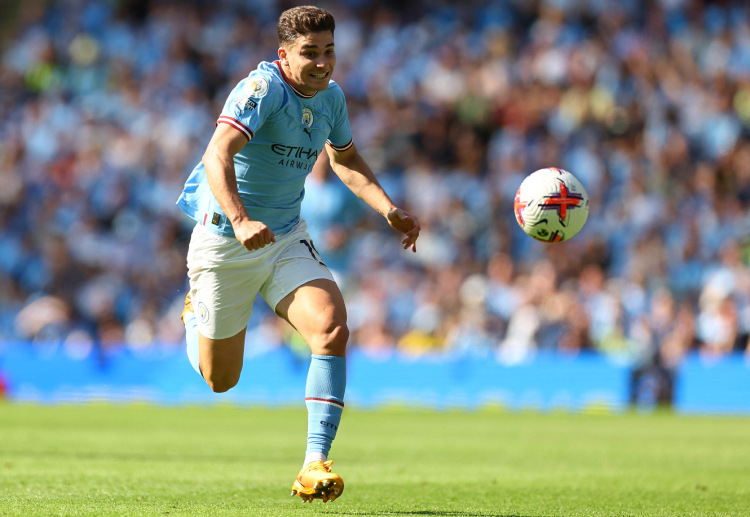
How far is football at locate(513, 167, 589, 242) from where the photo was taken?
22.5 ft

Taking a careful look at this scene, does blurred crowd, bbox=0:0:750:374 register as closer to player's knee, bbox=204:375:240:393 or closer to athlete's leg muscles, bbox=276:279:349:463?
player's knee, bbox=204:375:240:393

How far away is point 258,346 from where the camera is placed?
18.9 metres

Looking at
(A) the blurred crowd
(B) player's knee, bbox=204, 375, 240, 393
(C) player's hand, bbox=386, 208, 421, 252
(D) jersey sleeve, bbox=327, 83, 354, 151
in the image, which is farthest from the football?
(A) the blurred crowd

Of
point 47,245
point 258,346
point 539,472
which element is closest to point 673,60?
point 258,346

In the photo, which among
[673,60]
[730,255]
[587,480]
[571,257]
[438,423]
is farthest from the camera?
[673,60]

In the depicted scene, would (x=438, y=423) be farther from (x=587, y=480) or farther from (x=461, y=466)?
(x=587, y=480)

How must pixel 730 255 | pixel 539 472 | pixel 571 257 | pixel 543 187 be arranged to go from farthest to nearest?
1. pixel 571 257
2. pixel 730 255
3. pixel 539 472
4. pixel 543 187

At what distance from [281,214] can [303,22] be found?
1127 millimetres

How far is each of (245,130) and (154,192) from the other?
16.0m

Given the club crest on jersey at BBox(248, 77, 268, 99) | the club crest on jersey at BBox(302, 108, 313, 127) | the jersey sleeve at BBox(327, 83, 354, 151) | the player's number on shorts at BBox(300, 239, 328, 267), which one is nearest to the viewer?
the club crest on jersey at BBox(248, 77, 268, 99)

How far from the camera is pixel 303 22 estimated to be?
5.89m

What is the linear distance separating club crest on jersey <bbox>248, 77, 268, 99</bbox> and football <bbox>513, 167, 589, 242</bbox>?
2.01 metres

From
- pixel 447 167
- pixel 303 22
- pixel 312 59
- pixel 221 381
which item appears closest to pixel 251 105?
pixel 312 59

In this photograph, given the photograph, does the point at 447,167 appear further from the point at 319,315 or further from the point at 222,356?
the point at 319,315
